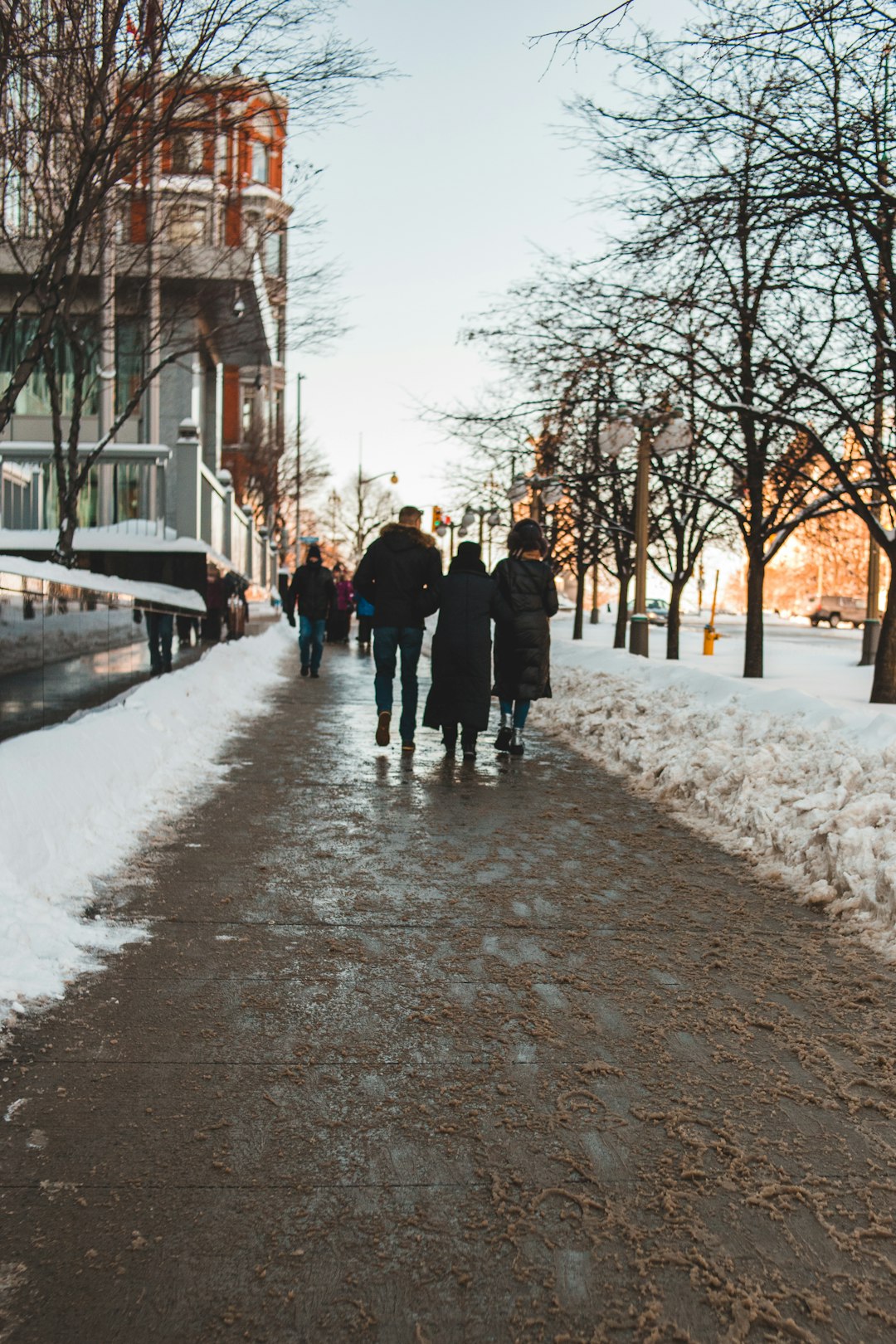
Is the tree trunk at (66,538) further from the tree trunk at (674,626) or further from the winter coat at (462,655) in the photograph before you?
the tree trunk at (674,626)

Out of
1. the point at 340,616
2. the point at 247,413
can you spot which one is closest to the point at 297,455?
the point at 247,413

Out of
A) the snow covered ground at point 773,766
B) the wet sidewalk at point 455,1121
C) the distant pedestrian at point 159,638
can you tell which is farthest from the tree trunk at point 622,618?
the wet sidewalk at point 455,1121

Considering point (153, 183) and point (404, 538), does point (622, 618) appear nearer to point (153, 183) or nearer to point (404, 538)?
point (153, 183)

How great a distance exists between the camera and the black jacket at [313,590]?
1814 centimetres

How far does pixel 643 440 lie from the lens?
17.2m

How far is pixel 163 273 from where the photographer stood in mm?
15922

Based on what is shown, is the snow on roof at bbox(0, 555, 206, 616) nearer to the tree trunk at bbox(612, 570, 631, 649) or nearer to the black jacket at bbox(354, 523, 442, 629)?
the black jacket at bbox(354, 523, 442, 629)

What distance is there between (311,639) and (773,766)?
12649 millimetres

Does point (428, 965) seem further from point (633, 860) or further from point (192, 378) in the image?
point (192, 378)

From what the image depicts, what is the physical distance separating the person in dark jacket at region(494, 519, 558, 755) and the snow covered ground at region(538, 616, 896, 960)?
2.99ft

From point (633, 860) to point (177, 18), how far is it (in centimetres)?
733

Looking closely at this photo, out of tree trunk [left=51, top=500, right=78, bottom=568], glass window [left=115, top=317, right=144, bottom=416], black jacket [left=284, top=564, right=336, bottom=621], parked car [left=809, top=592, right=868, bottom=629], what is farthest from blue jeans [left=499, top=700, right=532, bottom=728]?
parked car [left=809, top=592, right=868, bottom=629]

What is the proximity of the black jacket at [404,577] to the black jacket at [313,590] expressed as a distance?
7.75 m

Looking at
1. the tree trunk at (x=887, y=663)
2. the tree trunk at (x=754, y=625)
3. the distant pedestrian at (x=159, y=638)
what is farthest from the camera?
the tree trunk at (x=754, y=625)
